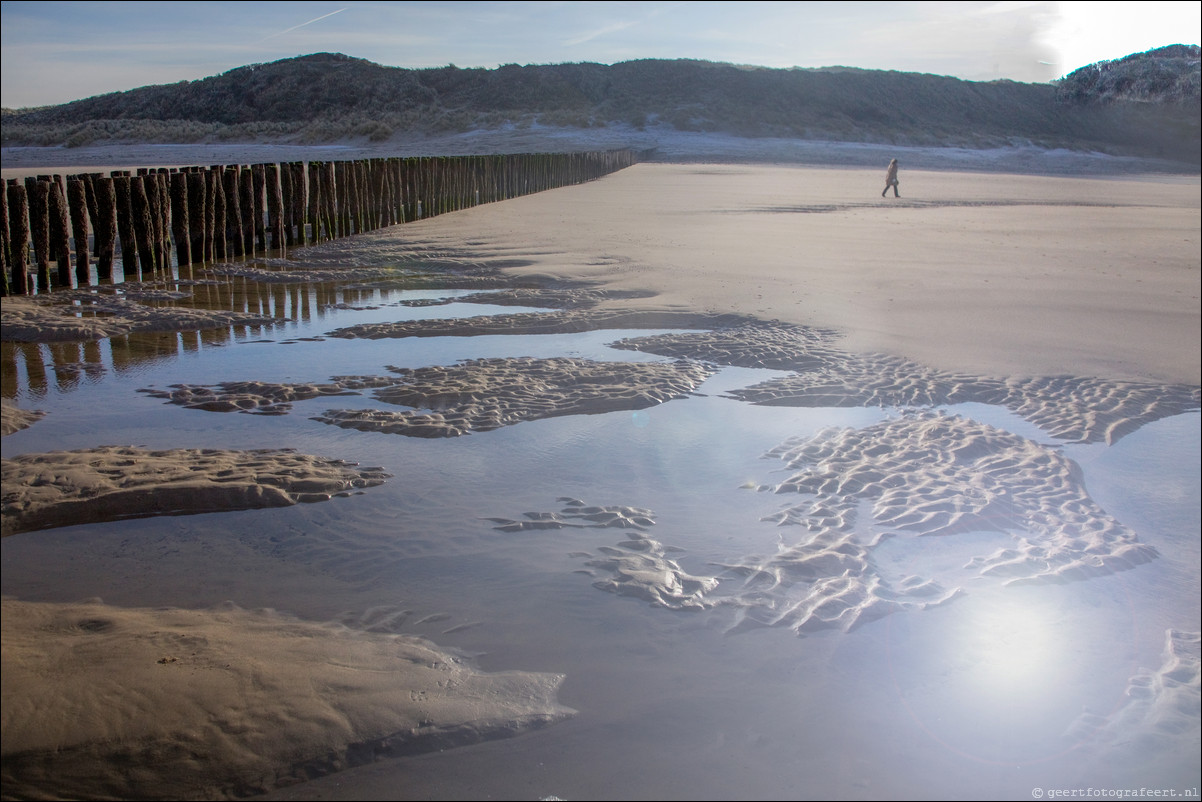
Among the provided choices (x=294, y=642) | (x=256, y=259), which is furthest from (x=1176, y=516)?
(x=256, y=259)

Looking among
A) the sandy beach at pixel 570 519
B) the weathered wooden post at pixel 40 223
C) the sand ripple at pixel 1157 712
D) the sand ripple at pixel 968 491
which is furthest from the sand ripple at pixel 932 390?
the weathered wooden post at pixel 40 223

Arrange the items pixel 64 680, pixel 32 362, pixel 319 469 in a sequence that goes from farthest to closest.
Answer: pixel 32 362 < pixel 319 469 < pixel 64 680

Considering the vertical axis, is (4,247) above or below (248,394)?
above

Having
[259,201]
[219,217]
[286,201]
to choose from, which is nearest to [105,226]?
[219,217]

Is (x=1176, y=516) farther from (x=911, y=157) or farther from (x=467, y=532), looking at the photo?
(x=911, y=157)

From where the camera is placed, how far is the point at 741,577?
9.18ft

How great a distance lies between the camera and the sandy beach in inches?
78.1

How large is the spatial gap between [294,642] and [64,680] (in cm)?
51

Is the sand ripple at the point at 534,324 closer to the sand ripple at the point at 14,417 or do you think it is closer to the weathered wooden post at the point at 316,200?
the sand ripple at the point at 14,417

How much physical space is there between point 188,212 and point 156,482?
24.8 feet

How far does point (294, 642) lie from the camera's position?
2.34m

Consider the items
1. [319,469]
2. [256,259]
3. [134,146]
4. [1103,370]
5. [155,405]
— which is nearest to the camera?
[319,469]

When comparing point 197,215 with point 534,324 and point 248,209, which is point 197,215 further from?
point 534,324

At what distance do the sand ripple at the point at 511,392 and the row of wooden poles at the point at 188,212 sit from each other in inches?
194
